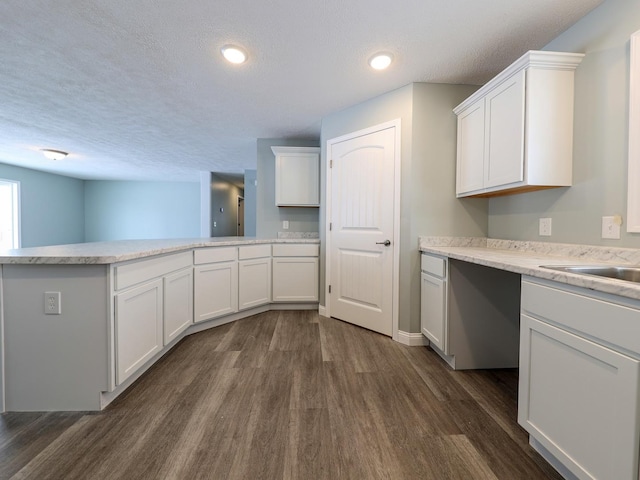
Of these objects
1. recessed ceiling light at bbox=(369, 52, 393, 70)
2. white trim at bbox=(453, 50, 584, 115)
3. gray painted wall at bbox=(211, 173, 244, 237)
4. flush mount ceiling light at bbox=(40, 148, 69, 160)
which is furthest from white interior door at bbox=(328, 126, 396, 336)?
A: flush mount ceiling light at bbox=(40, 148, 69, 160)

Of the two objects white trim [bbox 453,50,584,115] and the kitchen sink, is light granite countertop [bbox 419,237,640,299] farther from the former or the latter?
white trim [bbox 453,50,584,115]

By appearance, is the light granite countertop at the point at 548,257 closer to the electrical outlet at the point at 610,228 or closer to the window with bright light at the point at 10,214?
the electrical outlet at the point at 610,228

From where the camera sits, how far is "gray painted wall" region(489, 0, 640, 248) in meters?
1.44

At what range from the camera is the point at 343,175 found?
117 inches

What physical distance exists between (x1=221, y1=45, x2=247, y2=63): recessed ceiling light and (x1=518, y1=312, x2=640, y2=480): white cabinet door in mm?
2388

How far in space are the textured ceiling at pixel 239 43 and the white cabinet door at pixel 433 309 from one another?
1694 mm

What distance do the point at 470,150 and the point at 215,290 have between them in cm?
263

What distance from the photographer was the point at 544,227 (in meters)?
1.88

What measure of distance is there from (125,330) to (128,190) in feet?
26.1

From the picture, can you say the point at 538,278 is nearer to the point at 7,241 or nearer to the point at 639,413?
the point at 639,413

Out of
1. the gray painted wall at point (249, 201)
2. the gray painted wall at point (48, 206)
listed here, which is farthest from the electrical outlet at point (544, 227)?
the gray painted wall at point (48, 206)

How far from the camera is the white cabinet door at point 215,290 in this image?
2.64 m

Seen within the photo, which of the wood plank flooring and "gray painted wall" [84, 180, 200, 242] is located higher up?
"gray painted wall" [84, 180, 200, 242]

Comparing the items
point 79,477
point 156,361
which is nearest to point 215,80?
point 156,361
